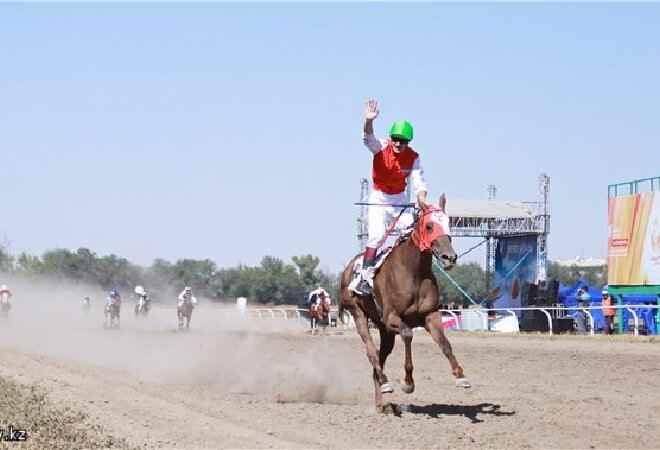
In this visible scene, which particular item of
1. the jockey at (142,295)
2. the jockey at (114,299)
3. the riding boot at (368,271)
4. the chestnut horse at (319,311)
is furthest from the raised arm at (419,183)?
the jockey at (142,295)

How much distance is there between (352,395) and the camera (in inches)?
649

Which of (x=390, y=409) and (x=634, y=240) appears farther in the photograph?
(x=634, y=240)

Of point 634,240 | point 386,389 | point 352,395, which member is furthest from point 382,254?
point 634,240

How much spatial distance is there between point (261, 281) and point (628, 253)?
113 metres

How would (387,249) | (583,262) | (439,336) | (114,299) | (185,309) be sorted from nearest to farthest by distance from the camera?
(439,336), (387,249), (185,309), (114,299), (583,262)

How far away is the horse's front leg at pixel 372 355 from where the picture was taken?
14211mm

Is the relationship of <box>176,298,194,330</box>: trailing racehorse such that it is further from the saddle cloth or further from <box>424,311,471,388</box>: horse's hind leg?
<box>424,311,471,388</box>: horse's hind leg

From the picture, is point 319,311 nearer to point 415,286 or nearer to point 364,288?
point 364,288

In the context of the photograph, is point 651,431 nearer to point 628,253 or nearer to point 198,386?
point 198,386

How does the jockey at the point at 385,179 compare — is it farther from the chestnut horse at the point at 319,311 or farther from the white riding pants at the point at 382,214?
the chestnut horse at the point at 319,311

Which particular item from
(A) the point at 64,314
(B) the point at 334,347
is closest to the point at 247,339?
(B) the point at 334,347

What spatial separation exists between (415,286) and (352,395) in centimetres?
340

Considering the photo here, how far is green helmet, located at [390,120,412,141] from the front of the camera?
14.2 metres

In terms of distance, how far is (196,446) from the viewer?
1037 centimetres
